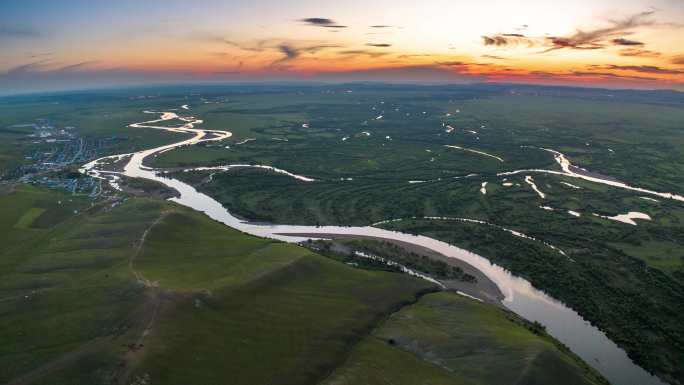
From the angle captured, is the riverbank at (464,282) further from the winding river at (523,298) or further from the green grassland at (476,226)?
the green grassland at (476,226)

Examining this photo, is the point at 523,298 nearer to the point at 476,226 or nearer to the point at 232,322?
the point at 476,226

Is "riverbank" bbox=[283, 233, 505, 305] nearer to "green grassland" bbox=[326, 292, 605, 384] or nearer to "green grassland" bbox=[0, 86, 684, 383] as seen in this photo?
"green grassland" bbox=[0, 86, 684, 383]

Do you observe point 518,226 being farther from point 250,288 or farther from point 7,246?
point 7,246

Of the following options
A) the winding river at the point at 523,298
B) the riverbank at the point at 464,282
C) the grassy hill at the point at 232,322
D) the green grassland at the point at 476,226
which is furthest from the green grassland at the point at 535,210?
the grassy hill at the point at 232,322

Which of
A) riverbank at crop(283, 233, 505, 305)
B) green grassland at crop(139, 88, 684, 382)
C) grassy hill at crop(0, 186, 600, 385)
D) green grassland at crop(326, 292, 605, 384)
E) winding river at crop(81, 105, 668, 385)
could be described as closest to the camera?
grassy hill at crop(0, 186, 600, 385)

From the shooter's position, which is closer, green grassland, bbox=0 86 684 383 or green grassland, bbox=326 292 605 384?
green grassland, bbox=326 292 605 384

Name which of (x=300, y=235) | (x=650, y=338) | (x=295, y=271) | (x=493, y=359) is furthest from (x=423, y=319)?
(x=300, y=235)

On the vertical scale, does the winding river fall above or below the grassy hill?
below

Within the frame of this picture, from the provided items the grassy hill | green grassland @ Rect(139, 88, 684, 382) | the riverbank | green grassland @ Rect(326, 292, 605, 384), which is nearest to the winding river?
the riverbank

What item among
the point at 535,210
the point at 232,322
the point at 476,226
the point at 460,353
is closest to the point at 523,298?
the point at 460,353

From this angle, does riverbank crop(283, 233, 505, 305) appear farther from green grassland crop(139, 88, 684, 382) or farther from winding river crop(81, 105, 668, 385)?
green grassland crop(139, 88, 684, 382)

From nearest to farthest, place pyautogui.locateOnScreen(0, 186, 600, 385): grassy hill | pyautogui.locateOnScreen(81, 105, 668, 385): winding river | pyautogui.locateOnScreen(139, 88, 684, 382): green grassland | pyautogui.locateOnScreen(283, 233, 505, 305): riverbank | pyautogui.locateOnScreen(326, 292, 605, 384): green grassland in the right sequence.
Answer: pyautogui.locateOnScreen(0, 186, 600, 385): grassy hill, pyautogui.locateOnScreen(326, 292, 605, 384): green grassland, pyautogui.locateOnScreen(81, 105, 668, 385): winding river, pyautogui.locateOnScreen(139, 88, 684, 382): green grassland, pyautogui.locateOnScreen(283, 233, 505, 305): riverbank
